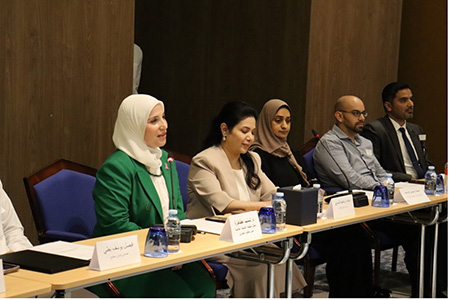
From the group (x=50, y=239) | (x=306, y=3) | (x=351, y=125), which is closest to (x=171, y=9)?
(x=306, y=3)

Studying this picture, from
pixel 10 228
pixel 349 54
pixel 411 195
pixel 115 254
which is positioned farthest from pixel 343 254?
pixel 349 54

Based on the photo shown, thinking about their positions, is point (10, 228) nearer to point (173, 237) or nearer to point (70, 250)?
point (70, 250)

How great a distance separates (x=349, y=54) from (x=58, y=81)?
10.8 feet

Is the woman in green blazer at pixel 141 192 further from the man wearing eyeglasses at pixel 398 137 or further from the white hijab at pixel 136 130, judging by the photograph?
the man wearing eyeglasses at pixel 398 137

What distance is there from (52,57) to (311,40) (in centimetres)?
270

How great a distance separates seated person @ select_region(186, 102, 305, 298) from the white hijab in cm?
48

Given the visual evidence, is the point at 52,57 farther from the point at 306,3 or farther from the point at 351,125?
the point at 306,3

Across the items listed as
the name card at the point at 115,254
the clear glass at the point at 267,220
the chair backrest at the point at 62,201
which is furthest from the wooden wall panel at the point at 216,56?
the name card at the point at 115,254

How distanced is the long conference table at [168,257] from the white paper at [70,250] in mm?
101

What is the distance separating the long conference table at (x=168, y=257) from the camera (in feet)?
8.20

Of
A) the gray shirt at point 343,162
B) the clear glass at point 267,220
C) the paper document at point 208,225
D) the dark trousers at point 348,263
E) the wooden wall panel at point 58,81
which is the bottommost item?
the dark trousers at point 348,263

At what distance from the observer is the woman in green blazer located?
137 inches

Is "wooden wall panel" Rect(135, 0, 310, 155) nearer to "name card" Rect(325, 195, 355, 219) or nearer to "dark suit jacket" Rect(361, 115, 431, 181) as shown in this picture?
"dark suit jacket" Rect(361, 115, 431, 181)

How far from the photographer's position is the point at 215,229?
348cm
